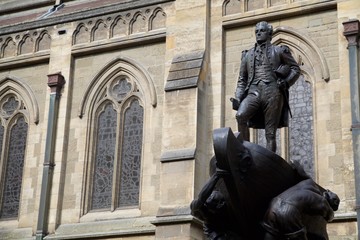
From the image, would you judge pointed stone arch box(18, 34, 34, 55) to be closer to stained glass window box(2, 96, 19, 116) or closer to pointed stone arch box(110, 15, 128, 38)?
stained glass window box(2, 96, 19, 116)

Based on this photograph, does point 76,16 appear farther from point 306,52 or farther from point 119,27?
point 306,52

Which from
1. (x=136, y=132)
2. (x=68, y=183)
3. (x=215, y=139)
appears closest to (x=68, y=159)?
(x=68, y=183)

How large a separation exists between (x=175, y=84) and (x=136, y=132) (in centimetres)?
Answer: 205

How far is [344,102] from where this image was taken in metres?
14.7

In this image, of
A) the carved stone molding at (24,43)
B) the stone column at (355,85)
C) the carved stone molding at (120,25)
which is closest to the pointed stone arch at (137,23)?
the carved stone molding at (120,25)

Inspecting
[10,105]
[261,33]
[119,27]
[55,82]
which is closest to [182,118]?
[119,27]

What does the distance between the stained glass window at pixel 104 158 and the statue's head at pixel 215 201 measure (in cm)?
1181

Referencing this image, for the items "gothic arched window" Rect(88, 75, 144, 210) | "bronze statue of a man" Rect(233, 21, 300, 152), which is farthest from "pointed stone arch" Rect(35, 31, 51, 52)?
"bronze statue of a man" Rect(233, 21, 300, 152)

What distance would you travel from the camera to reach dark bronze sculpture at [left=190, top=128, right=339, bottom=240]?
512 cm

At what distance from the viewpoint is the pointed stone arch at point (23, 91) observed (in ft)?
61.1

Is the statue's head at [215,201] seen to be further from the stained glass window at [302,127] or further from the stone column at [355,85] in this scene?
the stained glass window at [302,127]

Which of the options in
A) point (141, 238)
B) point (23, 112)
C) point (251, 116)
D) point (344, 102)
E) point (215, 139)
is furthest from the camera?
point (23, 112)

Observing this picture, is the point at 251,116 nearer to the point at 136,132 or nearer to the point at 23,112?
the point at 136,132

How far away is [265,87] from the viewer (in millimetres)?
6242
